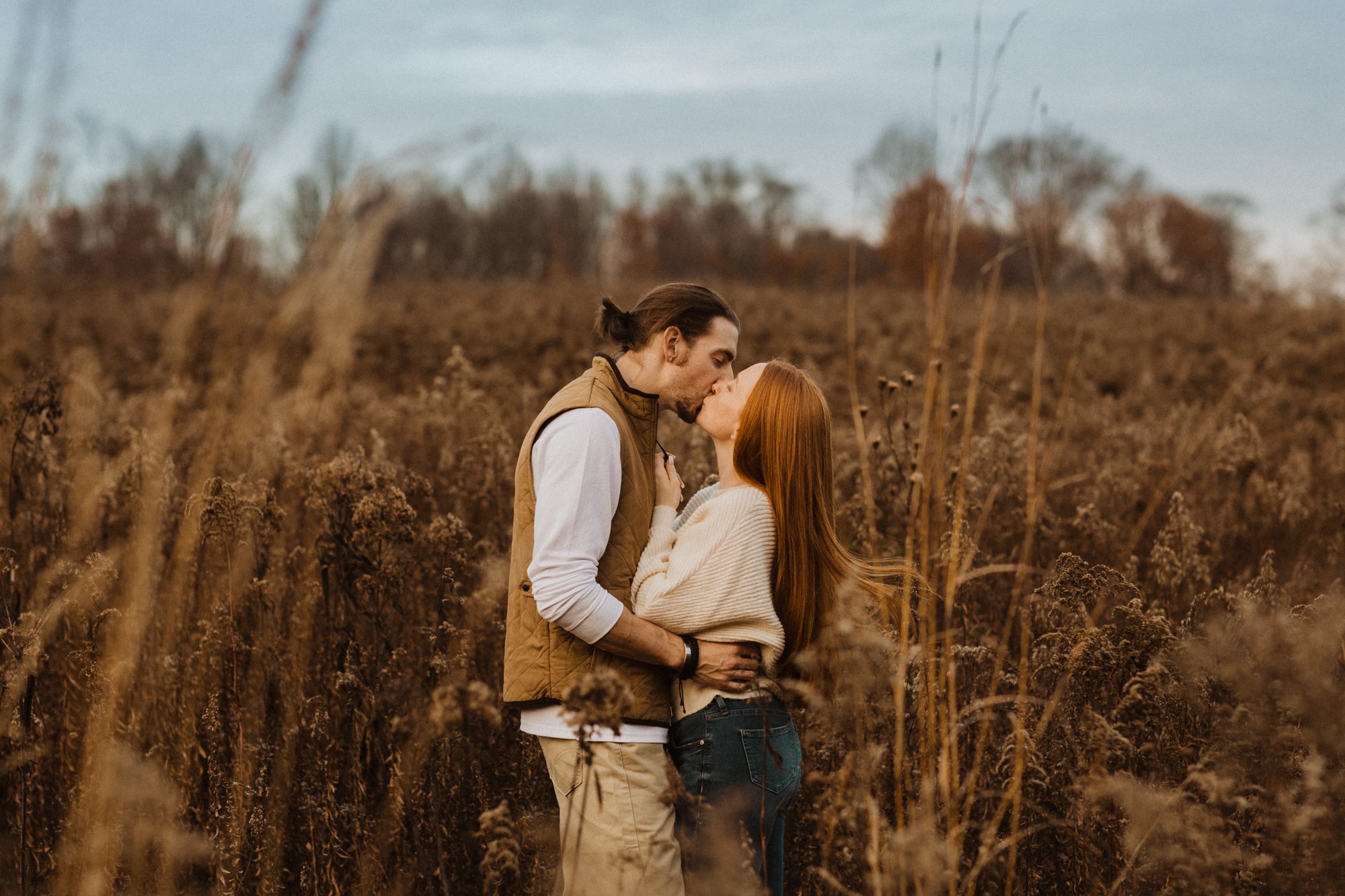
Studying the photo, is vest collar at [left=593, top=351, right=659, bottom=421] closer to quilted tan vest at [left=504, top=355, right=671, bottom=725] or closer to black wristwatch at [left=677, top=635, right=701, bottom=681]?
quilted tan vest at [left=504, top=355, right=671, bottom=725]

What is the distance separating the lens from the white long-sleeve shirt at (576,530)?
7.88 ft

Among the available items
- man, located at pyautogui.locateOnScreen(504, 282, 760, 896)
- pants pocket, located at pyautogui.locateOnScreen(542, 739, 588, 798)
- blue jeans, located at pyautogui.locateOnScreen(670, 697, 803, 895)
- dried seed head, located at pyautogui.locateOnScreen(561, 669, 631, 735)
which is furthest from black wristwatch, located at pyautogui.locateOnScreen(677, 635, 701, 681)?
dried seed head, located at pyautogui.locateOnScreen(561, 669, 631, 735)

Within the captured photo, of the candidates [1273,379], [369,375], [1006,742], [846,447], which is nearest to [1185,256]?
[1273,379]

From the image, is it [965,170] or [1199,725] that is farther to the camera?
[1199,725]

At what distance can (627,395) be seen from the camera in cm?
276

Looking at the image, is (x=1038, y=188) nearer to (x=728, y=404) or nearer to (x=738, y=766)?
(x=728, y=404)

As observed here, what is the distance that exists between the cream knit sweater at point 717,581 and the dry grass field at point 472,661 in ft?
0.93

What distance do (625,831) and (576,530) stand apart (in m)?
0.77

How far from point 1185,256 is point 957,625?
2074 inches

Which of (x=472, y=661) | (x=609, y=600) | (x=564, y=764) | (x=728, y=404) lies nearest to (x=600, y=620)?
(x=609, y=600)

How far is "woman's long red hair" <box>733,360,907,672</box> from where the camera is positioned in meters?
2.70

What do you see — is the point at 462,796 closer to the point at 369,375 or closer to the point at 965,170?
the point at 965,170

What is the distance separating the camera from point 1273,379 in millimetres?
13141

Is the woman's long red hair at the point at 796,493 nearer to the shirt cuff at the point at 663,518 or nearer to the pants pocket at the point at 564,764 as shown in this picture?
the shirt cuff at the point at 663,518
